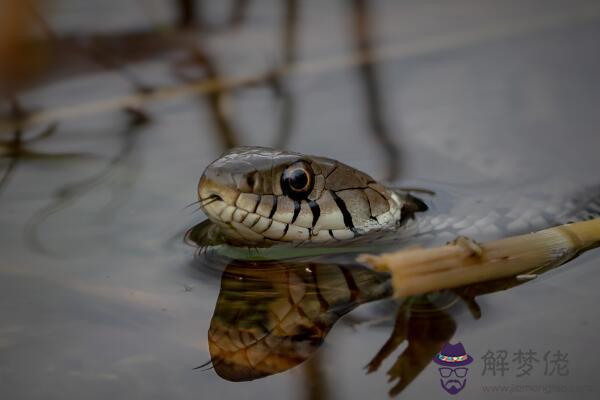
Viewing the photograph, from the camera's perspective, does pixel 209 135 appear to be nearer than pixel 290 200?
No

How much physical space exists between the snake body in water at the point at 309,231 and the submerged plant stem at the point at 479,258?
79 millimetres

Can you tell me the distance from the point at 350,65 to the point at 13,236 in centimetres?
227

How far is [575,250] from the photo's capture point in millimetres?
2551

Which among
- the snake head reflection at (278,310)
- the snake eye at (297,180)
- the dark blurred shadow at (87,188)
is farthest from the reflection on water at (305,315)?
the dark blurred shadow at (87,188)

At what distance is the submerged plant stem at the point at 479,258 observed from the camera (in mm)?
2100

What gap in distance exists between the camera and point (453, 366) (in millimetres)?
2000

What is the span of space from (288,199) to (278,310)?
0.59m

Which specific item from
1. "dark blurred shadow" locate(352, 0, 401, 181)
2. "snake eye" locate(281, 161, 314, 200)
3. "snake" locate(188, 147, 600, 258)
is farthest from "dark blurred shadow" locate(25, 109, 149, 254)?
"dark blurred shadow" locate(352, 0, 401, 181)

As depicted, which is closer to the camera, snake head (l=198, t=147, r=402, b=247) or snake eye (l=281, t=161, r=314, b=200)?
snake head (l=198, t=147, r=402, b=247)

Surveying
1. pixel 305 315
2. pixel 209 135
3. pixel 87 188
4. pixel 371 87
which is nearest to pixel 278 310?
pixel 305 315

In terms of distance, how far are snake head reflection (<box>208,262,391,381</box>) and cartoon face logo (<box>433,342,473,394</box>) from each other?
0.30 m

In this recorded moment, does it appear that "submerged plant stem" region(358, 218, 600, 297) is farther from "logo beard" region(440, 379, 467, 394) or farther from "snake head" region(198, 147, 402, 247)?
"snake head" region(198, 147, 402, 247)

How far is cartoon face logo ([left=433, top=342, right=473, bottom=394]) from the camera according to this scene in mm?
1937

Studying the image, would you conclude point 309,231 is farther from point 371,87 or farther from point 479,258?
point 371,87
